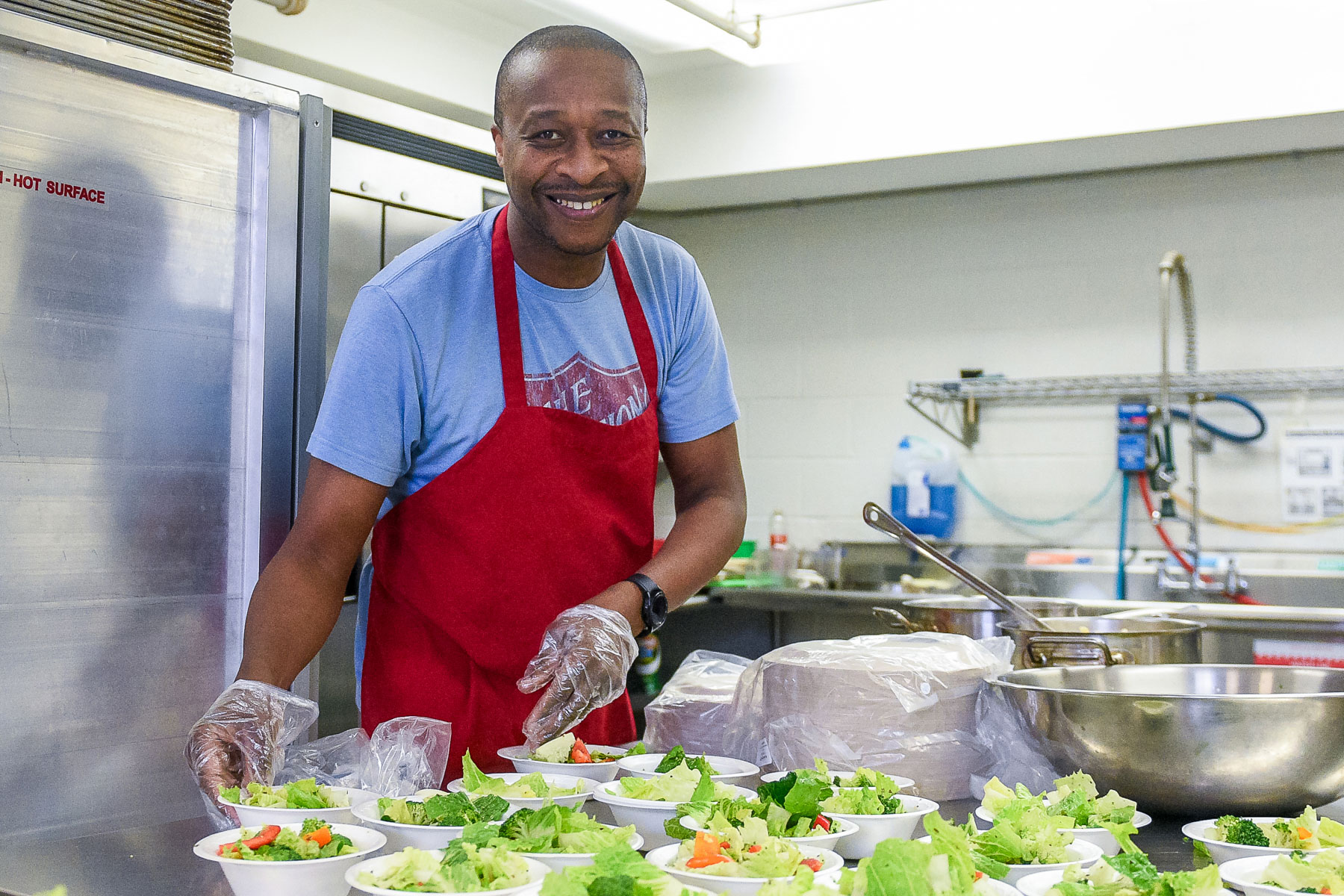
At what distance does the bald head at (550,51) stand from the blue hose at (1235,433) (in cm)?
281

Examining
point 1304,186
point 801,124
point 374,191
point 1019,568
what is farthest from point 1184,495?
point 374,191

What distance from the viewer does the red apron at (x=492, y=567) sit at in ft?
5.32

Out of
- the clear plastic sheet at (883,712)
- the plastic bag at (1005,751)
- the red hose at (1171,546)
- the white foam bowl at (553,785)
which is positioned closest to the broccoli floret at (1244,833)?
the plastic bag at (1005,751)

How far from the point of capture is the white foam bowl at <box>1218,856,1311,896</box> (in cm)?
88

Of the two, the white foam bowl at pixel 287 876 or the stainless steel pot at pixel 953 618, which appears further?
the stainless steel pot at pixel 953 618

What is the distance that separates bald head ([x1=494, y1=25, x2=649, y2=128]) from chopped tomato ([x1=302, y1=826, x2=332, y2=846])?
951 millimetres

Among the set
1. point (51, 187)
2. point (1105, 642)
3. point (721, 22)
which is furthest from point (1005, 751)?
point (721, 22)

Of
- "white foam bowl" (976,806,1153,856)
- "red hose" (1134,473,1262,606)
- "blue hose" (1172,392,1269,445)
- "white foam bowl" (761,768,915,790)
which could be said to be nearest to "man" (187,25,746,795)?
"white foam bowl" (761,768,915,790)

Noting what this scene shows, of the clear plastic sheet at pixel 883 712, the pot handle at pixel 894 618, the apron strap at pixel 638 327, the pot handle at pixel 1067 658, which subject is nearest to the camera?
the clear plastic sheet at pixel 883 712

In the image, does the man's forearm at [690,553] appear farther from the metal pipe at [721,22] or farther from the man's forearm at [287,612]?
the metal pipe at [721,22]

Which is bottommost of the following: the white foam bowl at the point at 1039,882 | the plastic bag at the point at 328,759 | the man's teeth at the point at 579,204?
the plastic bag at the point at 328,759

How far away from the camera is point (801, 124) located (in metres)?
4.05

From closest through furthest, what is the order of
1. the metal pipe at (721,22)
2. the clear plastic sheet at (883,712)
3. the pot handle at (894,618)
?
1. the clear plastic sheet at (883,712)
2. the pot handle at (894,618)
3. the metal pipe at (721,22)

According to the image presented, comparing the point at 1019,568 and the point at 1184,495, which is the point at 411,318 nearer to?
the point at 1019,568
